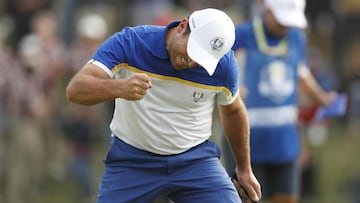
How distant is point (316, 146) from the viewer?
1777 centimetres

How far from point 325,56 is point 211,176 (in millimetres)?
11304

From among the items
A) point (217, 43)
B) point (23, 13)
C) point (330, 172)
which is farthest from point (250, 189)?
point (330, 172)

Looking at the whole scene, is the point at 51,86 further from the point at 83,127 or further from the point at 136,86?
the point at 136,86

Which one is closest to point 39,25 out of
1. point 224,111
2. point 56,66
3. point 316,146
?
point 56,66

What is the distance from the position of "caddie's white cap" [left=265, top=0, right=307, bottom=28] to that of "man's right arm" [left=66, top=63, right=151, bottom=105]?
Answer: 11.0ft

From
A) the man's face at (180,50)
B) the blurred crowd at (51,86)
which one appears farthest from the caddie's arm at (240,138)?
the blurred crowd at (51,86)

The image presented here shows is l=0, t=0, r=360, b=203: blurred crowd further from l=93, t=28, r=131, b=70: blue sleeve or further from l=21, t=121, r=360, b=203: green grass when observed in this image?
l=93, t=28, r=131, b=70: blue sleeve

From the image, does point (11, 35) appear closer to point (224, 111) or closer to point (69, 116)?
point (69, 116)

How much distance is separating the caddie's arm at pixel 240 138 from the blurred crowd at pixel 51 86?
20.6 feet

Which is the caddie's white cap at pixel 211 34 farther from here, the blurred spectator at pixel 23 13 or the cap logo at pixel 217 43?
the blurred spectator at pixel 23 13

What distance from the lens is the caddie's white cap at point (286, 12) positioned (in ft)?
35.2

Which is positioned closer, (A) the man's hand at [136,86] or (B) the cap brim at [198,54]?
(A) the man's hand at [136,86]

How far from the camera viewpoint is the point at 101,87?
7.51 m

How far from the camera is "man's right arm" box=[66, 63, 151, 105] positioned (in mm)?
7281
